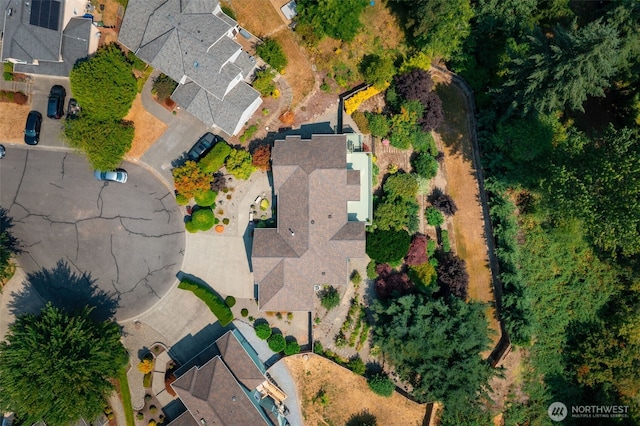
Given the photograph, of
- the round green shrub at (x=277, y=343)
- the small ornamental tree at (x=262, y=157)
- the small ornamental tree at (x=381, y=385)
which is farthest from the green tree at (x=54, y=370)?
the small ornamental tree at (x=381, y=385)

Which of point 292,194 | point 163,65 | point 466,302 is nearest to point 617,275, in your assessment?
point 466,302

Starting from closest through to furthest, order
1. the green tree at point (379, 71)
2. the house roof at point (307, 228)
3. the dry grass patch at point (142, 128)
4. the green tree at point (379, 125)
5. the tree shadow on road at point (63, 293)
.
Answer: the house roof at point (307, 228), the green tree at point (379, 71), the green tree at point (379, 125), the tree shadow on road at point (63, 293), the dry grass patch at point (142, 128)

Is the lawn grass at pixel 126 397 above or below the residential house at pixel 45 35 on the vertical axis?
below

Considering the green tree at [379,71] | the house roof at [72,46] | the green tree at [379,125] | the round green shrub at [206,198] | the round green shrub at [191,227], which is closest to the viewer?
the house roof at [72,46]

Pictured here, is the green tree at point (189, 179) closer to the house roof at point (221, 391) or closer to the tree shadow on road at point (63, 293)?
the tree shadow on road at point (63, 293)

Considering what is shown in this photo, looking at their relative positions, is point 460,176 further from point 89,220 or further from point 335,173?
point 89,220

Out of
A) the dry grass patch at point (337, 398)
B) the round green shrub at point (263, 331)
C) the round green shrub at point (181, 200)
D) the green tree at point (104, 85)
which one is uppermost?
the green tree at point (104, 85)

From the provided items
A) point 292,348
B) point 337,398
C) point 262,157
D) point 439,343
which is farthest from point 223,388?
point 262,157
